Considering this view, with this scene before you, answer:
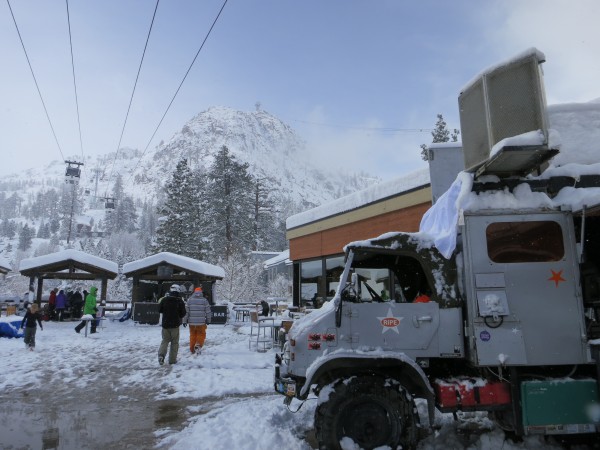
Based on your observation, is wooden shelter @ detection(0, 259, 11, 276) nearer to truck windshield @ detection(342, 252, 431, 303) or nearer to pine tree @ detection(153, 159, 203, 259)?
pine tree @ detection(153, 159, 203, 259)

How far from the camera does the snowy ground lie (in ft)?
16.7

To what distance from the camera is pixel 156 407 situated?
6.69 m

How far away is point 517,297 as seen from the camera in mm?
4609

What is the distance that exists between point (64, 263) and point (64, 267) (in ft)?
2.88

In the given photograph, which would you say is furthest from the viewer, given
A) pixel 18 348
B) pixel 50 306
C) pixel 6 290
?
pixel 6 290

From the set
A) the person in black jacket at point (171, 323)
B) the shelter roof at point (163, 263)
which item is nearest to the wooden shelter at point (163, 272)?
the shelter roof at point (163, 263)

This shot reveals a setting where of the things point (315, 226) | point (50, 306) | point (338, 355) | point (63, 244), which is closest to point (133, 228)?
point (63, 244)

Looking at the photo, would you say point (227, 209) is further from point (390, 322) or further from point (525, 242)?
point (525, 242)

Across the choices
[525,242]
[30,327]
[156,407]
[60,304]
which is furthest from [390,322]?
[60,304]

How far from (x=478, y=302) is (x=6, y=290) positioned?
3291 inches

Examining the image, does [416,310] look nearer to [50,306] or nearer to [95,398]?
[95,398]

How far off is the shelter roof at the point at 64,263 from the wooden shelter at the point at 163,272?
155cm

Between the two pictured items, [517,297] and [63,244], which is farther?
[63,244]

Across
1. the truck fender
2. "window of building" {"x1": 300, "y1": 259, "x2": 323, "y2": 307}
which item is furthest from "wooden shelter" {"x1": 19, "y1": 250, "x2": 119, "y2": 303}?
the truck fender
